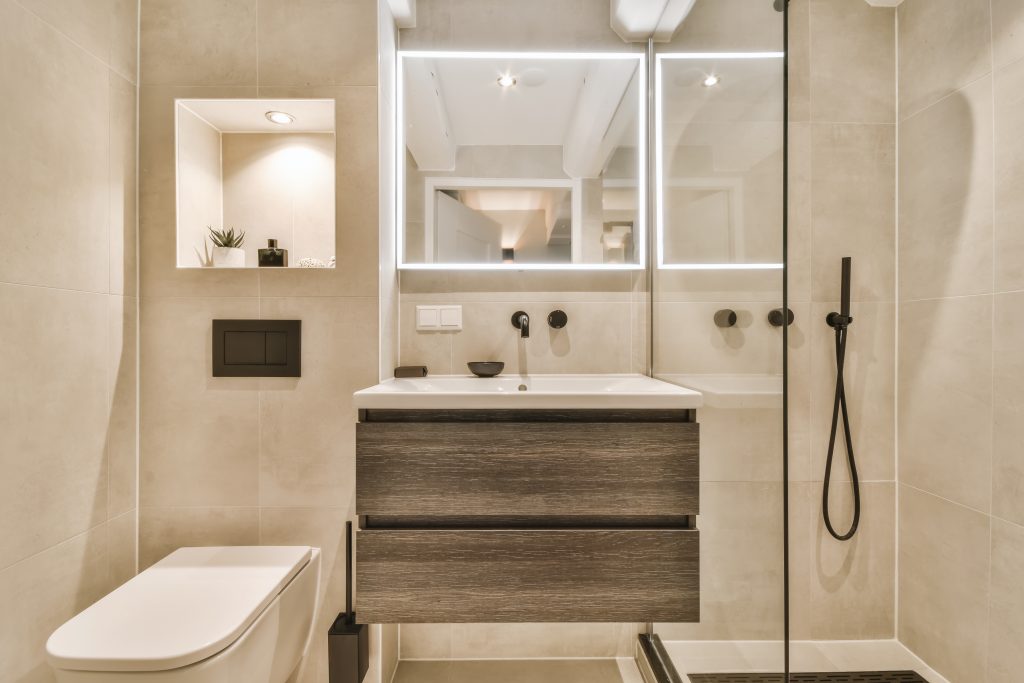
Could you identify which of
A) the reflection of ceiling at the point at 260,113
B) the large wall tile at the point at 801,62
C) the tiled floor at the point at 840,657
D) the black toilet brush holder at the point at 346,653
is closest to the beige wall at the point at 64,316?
the reflection of ceiling at the point at 260,113

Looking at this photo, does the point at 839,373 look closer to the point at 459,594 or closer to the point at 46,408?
the point at 459,594

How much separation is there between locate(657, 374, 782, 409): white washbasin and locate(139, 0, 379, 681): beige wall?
912 millimetres

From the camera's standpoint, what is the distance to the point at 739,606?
905 millimetres

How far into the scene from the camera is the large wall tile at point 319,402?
1.36 meters

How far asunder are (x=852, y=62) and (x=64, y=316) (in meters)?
2.43

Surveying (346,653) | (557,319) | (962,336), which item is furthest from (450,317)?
(962,336)

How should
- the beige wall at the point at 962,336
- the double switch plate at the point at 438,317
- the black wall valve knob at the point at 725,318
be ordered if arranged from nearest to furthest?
1. the black wall valve knob at the point at 725,318
2. the beige wall at the point at 962,336
3. the double switch plate at the point at 438,317

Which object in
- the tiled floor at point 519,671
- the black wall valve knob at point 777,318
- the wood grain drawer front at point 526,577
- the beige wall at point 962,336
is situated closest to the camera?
the black wall valve knob at point 777,318

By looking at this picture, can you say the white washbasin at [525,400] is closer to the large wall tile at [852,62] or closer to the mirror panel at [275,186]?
the mirror panel at [275,186]

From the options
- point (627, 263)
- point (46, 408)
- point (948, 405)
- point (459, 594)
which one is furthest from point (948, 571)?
point (46, 408)

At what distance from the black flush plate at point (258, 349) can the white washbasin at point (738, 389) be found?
112 centimetres

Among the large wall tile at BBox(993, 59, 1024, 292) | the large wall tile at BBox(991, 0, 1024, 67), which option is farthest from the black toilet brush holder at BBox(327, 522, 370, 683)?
the large wall tile at BBox(991, 0, 1024, 67)

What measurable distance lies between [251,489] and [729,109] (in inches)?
62.3

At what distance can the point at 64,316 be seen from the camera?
1.12 m
